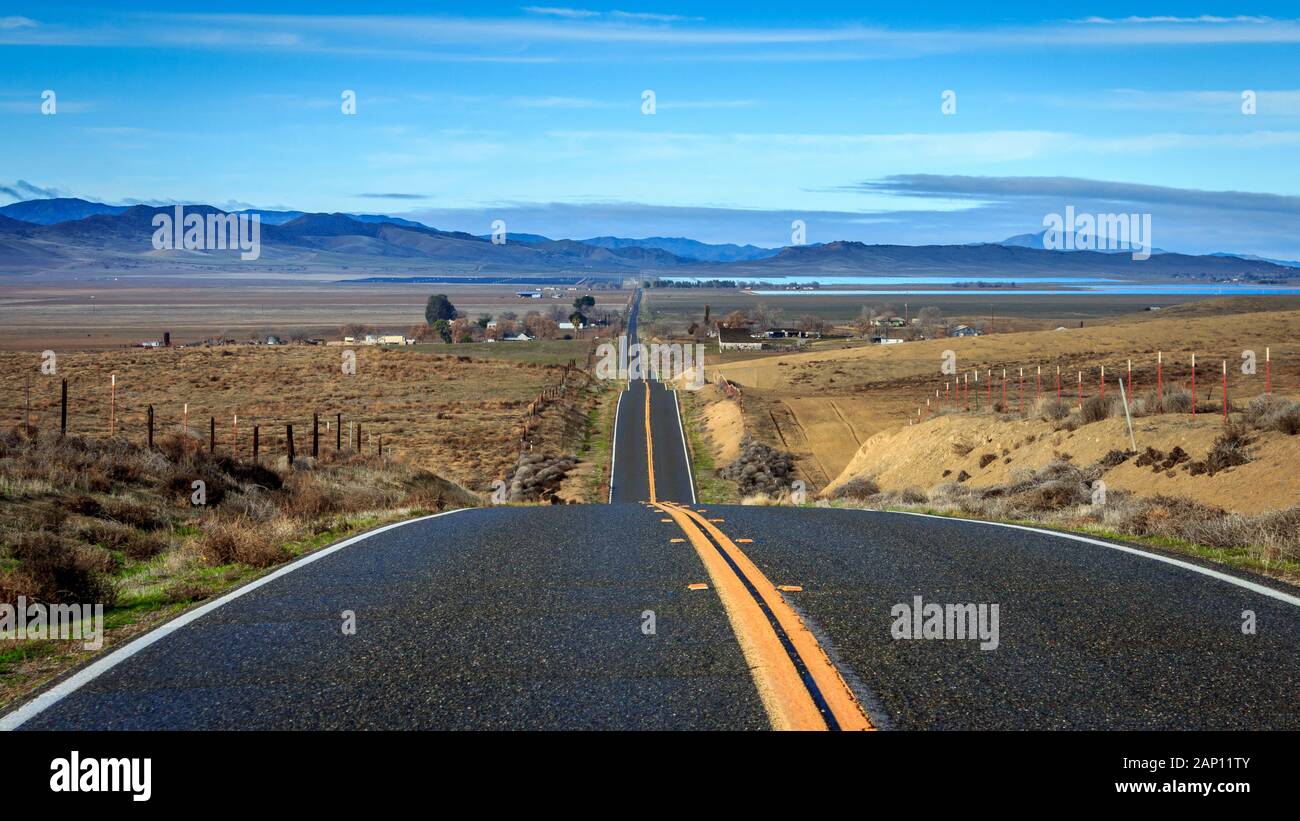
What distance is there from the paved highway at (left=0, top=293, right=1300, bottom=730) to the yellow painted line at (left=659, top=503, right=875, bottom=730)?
18 mm

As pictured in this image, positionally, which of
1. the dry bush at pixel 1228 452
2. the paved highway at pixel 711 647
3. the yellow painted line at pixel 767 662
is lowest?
the paved highway at pixel 711 647

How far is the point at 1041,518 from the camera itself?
1555 cm

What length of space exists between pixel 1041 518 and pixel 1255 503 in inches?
144

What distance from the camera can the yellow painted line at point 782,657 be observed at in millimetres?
4968

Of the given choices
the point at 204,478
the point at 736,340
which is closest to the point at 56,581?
the point at 204,478

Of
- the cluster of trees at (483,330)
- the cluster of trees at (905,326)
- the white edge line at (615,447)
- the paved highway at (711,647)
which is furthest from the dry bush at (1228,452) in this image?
the cluster of trees at (483,330)

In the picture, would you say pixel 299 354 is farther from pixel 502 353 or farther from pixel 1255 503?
pixel 1255 503

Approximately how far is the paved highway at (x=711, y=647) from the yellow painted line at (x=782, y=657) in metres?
0.02

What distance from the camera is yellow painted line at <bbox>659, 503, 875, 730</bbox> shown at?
497cm

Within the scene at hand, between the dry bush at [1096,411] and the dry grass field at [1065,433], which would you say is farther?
the dry bush at [1096,411]

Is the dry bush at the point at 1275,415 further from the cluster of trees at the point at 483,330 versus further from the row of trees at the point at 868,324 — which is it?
the cluster of trees at the point at 483,330

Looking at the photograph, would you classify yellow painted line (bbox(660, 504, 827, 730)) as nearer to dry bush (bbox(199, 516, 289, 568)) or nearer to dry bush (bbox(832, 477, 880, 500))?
dry bush (bbox(199, 516, 289, 568))

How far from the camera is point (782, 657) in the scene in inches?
235

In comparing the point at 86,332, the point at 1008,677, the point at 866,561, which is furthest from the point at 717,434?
the point at 86,332
